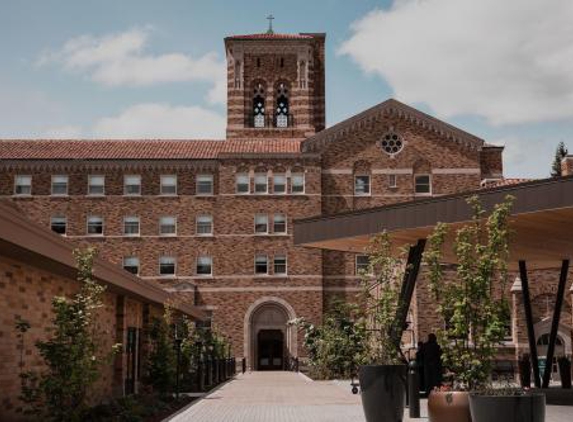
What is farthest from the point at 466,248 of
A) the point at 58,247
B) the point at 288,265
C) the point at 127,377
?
the point at 288,265

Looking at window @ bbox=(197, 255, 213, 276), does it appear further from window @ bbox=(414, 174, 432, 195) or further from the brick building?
window @ bbox=(414, 174, 432, 195)

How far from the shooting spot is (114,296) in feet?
79.0

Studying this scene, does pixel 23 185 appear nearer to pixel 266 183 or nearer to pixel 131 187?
pixel 131 187

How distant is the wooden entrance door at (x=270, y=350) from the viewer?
55.1 metres

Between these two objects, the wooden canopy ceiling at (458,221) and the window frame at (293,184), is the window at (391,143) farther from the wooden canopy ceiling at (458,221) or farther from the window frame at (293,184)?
the wooden canopy ceiling at (458,221)

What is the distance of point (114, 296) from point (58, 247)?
9030 mm

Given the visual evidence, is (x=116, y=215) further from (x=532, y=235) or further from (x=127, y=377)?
(x=532, y=235)

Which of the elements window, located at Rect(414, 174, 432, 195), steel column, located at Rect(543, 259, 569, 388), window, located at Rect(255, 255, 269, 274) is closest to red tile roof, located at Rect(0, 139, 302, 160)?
window, located at Rect(255, 255, 269, 274)

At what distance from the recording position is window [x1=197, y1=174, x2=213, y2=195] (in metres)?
55.2

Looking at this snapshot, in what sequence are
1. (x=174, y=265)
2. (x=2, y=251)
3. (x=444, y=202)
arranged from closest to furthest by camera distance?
(x=2, y=251), (x=444, y=202), (x=174, y=265)

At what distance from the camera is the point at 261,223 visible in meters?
54.7

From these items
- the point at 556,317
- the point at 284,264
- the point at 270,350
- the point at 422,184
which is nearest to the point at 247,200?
the point at 284,264

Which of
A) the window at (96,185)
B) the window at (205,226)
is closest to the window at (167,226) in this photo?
the window at (205,226)

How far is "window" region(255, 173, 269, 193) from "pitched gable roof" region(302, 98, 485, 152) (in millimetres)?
2947
